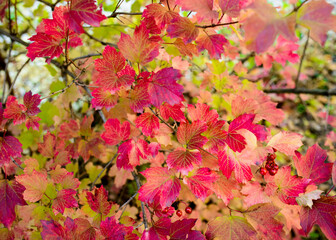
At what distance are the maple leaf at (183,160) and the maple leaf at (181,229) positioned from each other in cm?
18

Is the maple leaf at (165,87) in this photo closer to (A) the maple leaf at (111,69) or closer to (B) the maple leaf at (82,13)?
(A) the maple leaf at (111,69)

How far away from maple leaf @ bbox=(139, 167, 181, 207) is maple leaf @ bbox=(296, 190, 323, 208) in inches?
16.1

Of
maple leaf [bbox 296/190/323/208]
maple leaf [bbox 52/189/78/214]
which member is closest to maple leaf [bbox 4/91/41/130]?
maple leaf [bbox 52/189/78/214]

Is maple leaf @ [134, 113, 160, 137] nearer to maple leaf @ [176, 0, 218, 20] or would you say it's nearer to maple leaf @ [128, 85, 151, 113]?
maple leaf @ [128, 85, 151, 113]

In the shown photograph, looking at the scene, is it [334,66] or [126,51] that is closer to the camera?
[126,51]

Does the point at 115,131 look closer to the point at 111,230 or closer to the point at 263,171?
the point at 111,230

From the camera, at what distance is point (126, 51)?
0.78 m

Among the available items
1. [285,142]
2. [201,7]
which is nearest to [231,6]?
[201,7]

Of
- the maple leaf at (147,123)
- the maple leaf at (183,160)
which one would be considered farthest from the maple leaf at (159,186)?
the maple leaf at (147,123)

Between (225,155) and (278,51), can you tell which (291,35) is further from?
(278,51)

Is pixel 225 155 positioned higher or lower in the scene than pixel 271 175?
higher

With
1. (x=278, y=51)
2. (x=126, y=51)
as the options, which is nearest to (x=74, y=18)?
(x=126, y=51)

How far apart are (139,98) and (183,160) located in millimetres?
256

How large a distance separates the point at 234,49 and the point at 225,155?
3.11 ft
